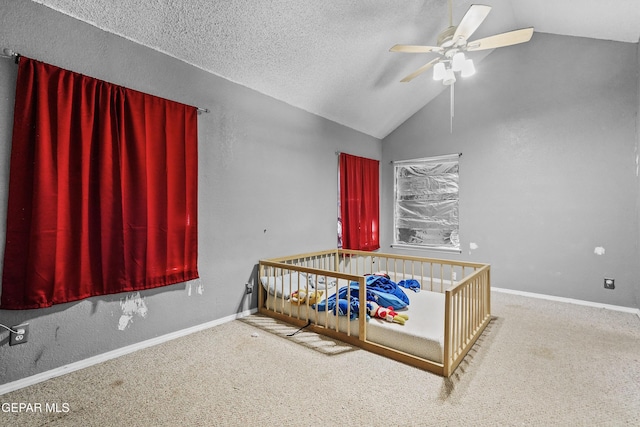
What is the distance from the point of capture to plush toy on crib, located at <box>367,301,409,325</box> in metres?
2.21

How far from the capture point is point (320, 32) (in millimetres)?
2674

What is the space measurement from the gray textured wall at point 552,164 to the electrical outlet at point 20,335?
4.46 metres

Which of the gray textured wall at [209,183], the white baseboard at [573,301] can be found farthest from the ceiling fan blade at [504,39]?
the white baseboard at [573,301]

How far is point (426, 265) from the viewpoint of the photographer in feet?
14.5

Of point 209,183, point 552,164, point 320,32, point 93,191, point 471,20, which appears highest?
point 320,32

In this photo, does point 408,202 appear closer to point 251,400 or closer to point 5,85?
point 251,400

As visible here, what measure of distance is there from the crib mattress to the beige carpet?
0.13 metres

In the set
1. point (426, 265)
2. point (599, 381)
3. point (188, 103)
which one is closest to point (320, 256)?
point (426, 265)

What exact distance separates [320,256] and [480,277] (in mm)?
1879

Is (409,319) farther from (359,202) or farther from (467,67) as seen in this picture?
(359,202)

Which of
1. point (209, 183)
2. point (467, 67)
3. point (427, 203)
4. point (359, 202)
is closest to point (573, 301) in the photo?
point (427, 203)

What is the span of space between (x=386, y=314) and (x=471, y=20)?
7.06 ft

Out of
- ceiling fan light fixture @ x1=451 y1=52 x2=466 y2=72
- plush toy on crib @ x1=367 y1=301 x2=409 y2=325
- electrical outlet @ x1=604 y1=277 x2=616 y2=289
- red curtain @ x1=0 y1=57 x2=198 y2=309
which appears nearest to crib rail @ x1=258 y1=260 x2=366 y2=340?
plush toy on crib @ x1=367 y1=301 x2=409 y2=325

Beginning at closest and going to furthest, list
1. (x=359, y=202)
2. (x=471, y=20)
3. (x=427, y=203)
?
1. (x=471, y=20)
2. (x=359, y=202)
3. (x=427, y=203)
